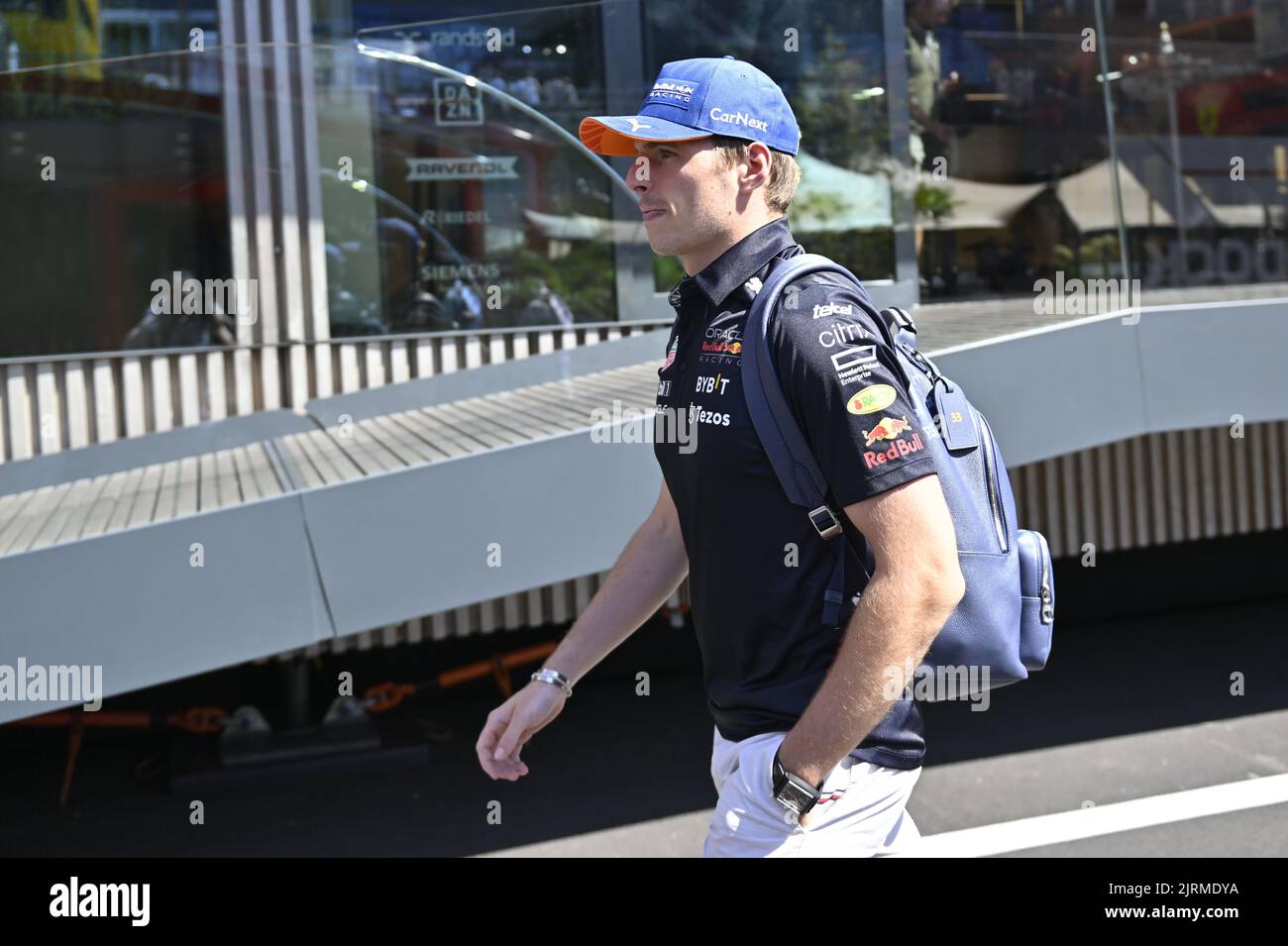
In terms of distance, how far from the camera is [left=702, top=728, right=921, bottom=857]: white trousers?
6.35ft

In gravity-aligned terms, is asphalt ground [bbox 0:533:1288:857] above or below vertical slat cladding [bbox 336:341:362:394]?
below

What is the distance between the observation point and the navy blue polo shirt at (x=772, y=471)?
180cm

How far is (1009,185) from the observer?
781 centimetres

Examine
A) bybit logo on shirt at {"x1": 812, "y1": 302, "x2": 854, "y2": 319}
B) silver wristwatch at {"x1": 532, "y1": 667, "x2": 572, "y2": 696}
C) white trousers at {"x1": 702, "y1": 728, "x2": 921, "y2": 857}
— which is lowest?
white trousers at {"x1": 702, "y1": 728, "x2": 921, "y2": 857}

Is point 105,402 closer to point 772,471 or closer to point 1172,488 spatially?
point 772,471

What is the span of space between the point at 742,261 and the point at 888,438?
1.33 ft

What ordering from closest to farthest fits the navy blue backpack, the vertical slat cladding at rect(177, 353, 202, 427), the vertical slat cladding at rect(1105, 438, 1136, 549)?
1. the navy blue backpack
2. the vertical slat cladding at rect(177, 353, 202, 427)
3. the vertical slat cladding at rect(1105, 438, 1136, 549)

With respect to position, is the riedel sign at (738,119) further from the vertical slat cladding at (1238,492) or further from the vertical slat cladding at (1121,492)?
the vertical slat cladding at (1238,492)

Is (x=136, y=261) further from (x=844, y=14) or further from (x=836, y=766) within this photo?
(x=836, y=766)

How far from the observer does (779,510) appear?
1.92 metres

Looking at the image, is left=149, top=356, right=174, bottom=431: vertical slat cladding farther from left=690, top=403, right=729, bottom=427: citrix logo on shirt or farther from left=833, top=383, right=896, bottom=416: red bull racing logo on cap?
left=833, top=383, right=896, bottom=416: red bull racing logo on cap

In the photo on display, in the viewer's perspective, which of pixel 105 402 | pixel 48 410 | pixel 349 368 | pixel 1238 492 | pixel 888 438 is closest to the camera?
pixel 888 438

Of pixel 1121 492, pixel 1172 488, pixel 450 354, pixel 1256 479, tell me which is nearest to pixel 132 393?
pixel 450 354

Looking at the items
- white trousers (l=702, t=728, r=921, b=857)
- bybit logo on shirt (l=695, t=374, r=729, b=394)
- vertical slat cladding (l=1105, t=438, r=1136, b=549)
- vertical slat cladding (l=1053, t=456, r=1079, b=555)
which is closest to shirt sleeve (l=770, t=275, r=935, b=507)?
bybit logo on shirt (l=695, t=374, r=729, b=394)
